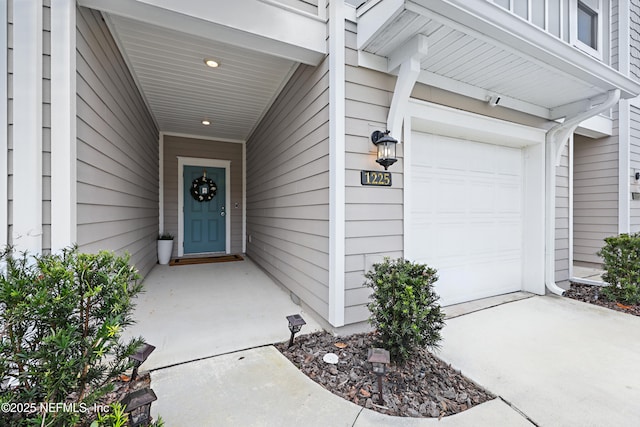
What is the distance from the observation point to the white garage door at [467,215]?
2924mm

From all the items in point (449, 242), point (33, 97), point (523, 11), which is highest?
point (523, 11)

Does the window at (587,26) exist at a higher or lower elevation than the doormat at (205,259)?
higher

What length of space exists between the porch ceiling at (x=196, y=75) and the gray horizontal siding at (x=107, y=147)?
0.59 feet

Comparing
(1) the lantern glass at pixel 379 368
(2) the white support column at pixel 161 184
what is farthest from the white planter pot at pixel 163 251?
(1) the lantern glass at pixel 379 368

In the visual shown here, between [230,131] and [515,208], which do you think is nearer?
[515,208]

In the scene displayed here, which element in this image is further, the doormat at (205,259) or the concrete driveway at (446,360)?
the doormat at (205,259)

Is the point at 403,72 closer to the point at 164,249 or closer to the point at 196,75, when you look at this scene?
the point at 196,75

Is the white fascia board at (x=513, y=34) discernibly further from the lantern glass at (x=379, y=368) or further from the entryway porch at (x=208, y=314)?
the entryway porch at (x=208, y=314)

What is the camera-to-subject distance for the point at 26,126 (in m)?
1.56

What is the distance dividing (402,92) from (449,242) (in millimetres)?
1788

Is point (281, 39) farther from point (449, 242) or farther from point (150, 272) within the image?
point (150, 272)

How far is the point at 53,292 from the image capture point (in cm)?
97

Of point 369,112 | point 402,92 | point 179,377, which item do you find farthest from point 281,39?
point 179,377

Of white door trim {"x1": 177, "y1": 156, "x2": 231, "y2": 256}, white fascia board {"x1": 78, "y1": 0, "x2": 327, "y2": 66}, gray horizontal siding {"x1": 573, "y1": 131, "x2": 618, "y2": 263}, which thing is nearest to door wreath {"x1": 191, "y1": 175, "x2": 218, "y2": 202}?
white door trim {"x1": 177, "y1": 156, "x2": 231, "y2": 256}
